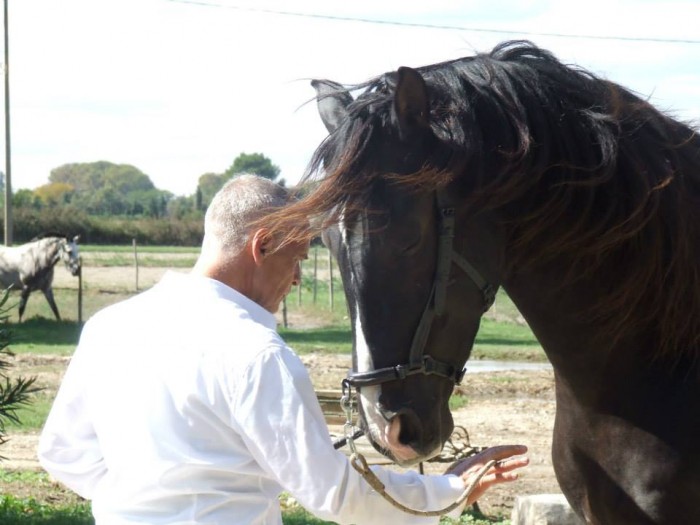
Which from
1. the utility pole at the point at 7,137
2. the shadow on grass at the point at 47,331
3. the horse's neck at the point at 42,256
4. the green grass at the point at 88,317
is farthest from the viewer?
the utility pole at the point at 7,137

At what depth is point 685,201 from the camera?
9.31 feet

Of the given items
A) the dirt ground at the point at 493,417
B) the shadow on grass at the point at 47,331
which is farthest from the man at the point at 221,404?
the shadow on grass at the point at 47,331

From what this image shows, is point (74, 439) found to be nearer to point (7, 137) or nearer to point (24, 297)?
point (24, 297)

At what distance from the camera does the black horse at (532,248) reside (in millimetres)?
2611

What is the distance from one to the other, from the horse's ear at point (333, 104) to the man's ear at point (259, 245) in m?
0.46

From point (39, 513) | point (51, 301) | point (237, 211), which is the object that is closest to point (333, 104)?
point (237, 211)

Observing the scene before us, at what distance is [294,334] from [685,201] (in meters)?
15.5

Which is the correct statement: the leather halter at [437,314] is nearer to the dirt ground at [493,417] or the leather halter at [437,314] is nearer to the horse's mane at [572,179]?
the horse's mane at [572,179]

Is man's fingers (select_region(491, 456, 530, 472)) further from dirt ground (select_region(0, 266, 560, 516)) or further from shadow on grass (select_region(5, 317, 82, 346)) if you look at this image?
shadow on grass (select_region(5, 317, 82, 346))

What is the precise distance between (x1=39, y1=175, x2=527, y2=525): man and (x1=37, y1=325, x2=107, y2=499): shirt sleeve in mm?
13

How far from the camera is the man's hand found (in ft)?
8.84

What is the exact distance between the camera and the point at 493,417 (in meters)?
10.0

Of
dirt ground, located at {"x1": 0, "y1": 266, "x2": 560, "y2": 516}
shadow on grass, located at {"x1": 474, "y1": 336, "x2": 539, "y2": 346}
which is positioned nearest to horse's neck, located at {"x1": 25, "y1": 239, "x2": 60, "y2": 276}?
dirt ground, located at {"x1": 0, "y1": 266, "x2": 560, "y2": 516}

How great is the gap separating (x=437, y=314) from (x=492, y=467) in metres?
0.44
